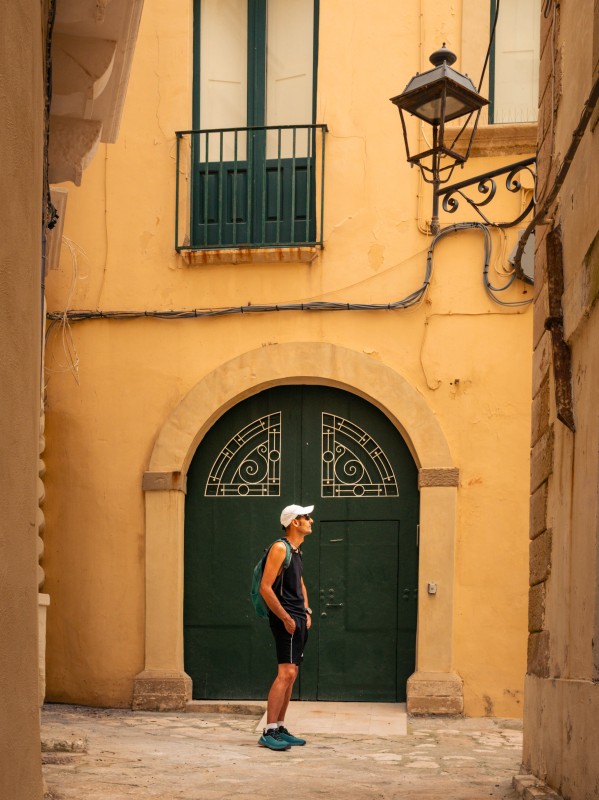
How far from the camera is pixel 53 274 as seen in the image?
11.5 m

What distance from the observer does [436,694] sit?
34.7 feet

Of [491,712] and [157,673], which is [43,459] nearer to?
[157,673]

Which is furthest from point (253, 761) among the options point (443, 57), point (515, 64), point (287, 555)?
point (515, 64)

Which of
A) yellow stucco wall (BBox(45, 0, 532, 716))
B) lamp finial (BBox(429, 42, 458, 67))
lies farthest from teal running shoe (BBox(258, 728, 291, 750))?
lamp finial (BBox(429, 42, 458, 67))

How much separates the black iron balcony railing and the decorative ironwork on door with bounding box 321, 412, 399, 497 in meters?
1.69

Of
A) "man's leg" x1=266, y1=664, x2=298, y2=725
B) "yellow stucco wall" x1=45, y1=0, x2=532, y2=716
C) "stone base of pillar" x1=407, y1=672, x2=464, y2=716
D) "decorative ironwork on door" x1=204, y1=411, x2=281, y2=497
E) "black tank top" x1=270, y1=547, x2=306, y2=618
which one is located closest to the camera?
"man's leg" x1=266, y1=664, x2=298, y2=725

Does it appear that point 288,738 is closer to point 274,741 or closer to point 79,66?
point 274,741

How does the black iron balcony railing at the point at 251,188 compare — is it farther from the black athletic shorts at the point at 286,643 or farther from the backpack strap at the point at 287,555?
the black athletic shorts at the point at 286,643

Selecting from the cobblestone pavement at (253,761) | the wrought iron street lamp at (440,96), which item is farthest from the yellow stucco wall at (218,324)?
the wrought iron street lamp at (440,96)

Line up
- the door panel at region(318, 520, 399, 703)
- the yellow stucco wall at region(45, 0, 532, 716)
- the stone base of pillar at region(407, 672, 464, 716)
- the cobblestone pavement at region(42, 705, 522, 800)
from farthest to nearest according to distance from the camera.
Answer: the door panel at region(318, 520, 399, 703) → the yellow stucco wall at region(45, 0, 532, 716) → the stone base of pillar at region(407, 672, 464, 716) → the cobblestone pavement at region(42, 705, 522, 800)

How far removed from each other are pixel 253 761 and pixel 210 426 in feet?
13.0

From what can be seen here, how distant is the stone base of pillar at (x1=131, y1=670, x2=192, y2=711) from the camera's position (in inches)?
430

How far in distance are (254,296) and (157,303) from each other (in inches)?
34.1

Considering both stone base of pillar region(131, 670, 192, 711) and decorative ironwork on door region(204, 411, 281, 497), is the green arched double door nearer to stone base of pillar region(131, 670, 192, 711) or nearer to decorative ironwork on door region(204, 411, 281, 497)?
decorative ironwork on door region(204, 411, 281, 497)
